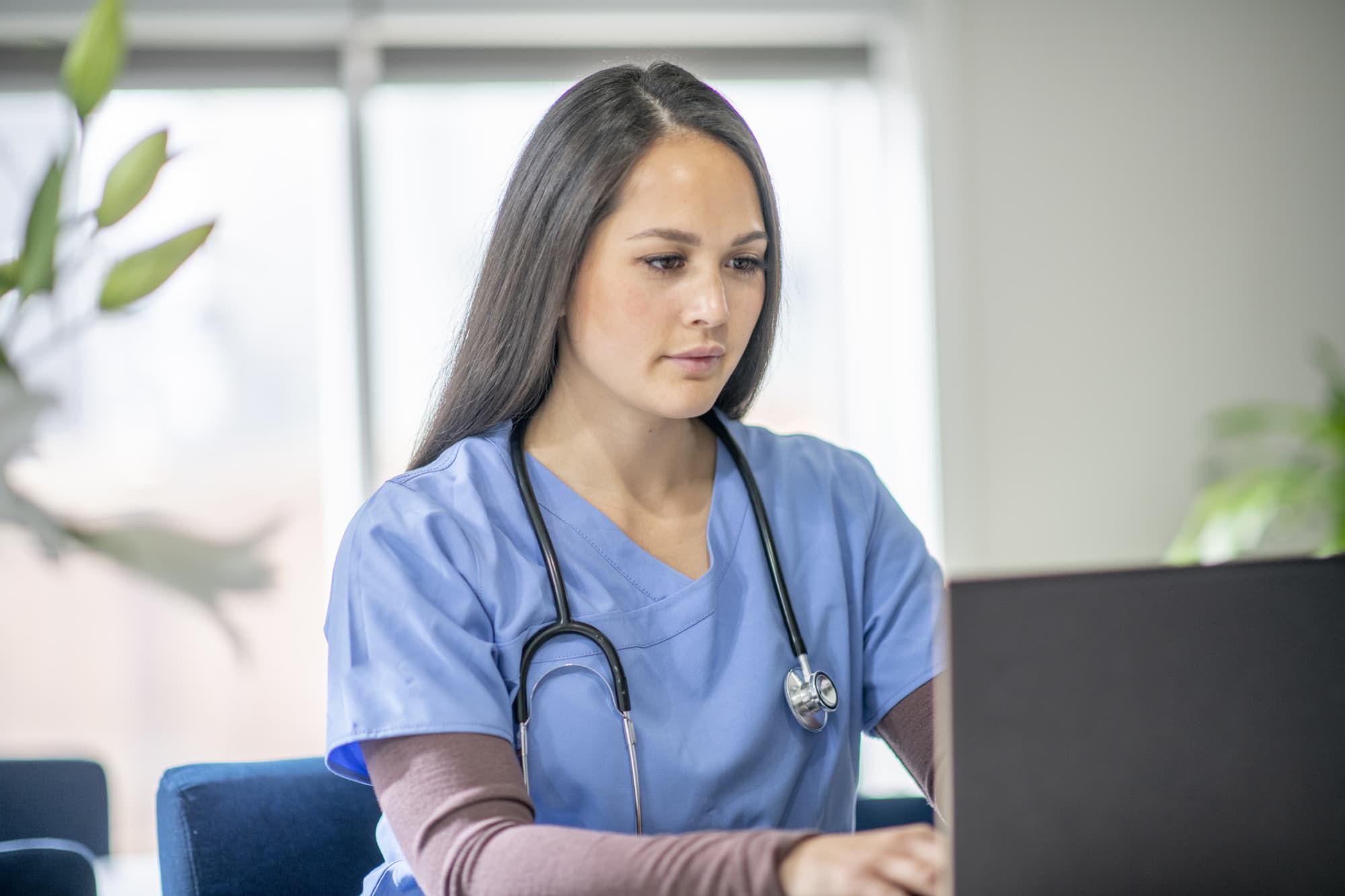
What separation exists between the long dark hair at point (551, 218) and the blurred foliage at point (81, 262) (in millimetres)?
679

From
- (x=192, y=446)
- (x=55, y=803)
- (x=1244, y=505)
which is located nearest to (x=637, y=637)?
(x=55, y=803)

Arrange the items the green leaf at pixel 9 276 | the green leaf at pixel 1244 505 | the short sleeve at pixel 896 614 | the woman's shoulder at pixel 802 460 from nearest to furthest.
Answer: the short sleeve at pixel 896 614
the woman's shoulder at pixel 802 460
the green leaf at pixel 9 276
the green leaf at pixel 1244 505

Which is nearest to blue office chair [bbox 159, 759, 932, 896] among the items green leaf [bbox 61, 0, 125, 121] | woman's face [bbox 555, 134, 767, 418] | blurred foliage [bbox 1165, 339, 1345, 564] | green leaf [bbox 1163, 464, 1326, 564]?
woman's face [bbox 555, 134, 767, 418]

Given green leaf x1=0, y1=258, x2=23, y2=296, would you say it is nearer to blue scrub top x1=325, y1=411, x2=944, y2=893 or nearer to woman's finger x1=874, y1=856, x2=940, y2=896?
blue scrub top x1=325, y1=411, x2=944, y2=893

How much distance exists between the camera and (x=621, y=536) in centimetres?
114

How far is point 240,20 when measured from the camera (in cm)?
251

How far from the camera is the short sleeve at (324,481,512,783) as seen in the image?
923 mm

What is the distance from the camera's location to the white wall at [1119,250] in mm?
2656

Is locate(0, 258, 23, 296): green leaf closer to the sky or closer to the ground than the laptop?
closer to the sky

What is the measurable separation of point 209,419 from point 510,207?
5.86ft

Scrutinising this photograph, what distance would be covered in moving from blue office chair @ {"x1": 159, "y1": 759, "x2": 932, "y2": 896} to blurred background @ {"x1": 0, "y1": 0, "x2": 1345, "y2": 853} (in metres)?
1.54

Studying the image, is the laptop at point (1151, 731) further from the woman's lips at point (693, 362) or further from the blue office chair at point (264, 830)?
the blue office chair at point (264, 830)

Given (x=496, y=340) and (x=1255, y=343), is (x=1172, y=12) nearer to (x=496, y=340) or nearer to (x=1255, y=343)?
(x=1255, y=343)

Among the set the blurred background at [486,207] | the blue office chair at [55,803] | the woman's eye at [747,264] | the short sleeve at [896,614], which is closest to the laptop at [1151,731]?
the short sleeve at [896,614]
